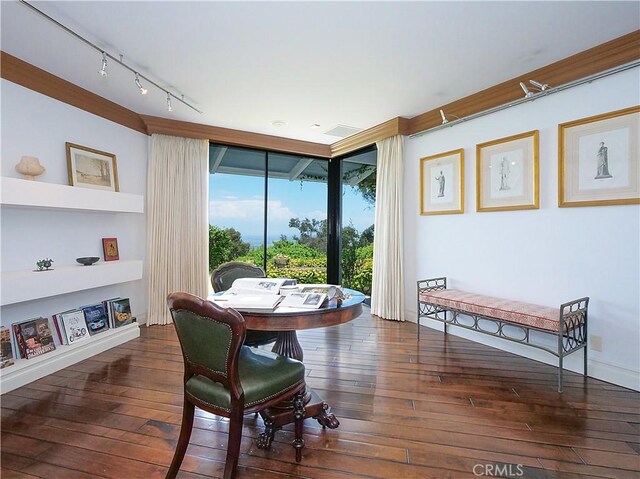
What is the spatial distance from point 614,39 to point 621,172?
101cm

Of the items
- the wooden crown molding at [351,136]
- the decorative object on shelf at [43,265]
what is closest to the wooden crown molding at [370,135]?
the wooden crown molding at [351,136]

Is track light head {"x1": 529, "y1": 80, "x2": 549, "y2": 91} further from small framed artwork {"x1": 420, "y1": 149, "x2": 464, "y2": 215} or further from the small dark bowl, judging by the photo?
the small dark bowl

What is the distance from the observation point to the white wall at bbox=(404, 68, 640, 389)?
2510 mm

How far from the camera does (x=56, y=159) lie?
125 inches

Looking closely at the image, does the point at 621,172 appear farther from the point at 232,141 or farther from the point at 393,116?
the point at 232,141

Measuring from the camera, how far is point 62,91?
319 centimetres

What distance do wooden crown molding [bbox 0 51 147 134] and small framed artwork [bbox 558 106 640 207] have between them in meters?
4.57

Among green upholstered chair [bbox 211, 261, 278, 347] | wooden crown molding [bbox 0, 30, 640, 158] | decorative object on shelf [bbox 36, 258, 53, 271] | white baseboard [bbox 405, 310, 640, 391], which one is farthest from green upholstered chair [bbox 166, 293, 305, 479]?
wooden crown molding [bbox 0, 30, 640, 158]

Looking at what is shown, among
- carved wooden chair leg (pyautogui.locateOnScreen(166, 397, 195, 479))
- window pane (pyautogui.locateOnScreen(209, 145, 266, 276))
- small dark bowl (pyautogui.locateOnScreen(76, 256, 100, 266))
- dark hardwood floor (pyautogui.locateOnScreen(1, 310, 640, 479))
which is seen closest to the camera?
carved wooden chair leg (pyautogui.locateOnScreen(166, 397, 195, 479))

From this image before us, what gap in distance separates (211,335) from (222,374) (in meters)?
0.19

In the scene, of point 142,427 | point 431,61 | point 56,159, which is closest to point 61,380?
point 142,427

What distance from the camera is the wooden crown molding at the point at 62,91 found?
276 centimetres

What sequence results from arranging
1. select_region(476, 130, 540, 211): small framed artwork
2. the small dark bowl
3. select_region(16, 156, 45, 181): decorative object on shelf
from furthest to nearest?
the small dark bowl, select_region(476, 130, 540, 211): small framed artwork, select_region(16, 156, 45, 181): decorative object on shelf

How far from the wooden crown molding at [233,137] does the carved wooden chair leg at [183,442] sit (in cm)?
369
